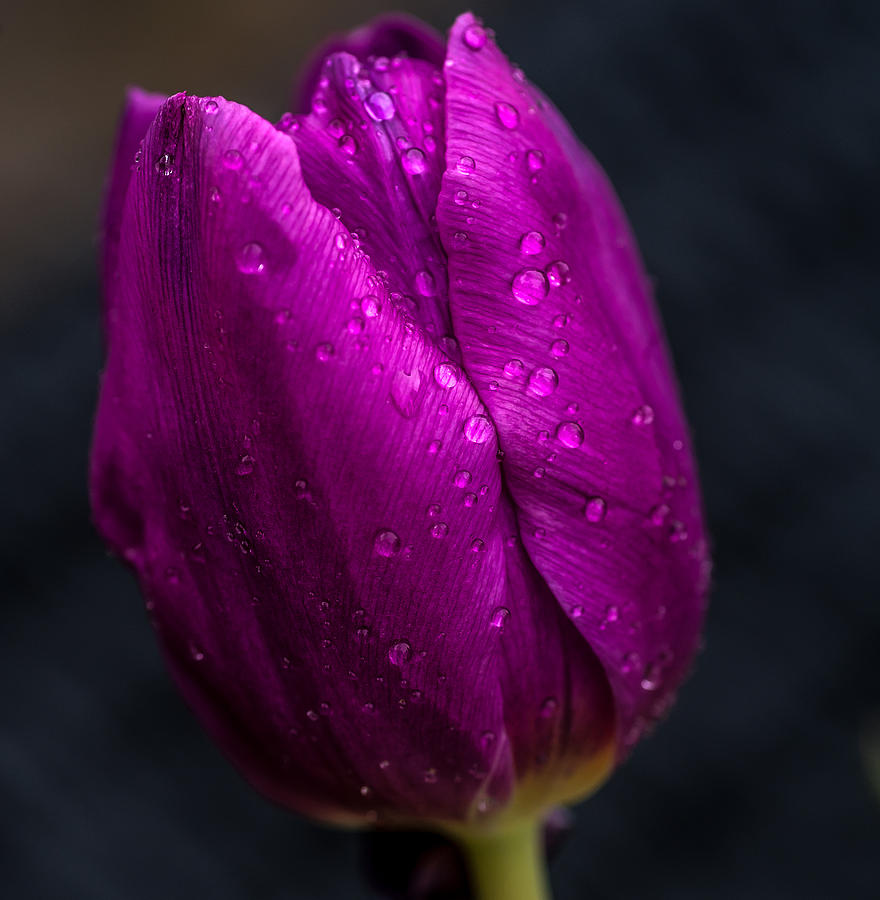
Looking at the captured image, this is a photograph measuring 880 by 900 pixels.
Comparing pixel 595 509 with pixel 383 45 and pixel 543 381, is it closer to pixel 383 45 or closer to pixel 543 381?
pixel 543 381

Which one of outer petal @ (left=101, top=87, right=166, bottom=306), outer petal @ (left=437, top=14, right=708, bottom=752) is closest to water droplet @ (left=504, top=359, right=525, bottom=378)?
outer petal @ (left=437, top=14, right=708, bottom=752)

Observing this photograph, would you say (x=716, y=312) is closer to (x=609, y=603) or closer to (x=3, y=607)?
(x=3, y=607)

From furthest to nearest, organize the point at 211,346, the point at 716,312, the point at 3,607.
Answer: the point at 716,312, the point at 3,607, the point at 211,346

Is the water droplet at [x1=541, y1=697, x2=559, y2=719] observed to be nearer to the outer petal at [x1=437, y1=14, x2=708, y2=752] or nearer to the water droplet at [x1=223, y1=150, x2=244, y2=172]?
the outer petal at [x1=437, y1=14, x2=708, y2=752]

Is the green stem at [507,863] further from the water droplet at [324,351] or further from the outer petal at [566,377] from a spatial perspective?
the water droplet at [324,351]

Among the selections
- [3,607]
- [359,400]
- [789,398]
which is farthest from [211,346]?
[789,398]

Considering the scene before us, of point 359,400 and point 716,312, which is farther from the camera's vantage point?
point 716,312

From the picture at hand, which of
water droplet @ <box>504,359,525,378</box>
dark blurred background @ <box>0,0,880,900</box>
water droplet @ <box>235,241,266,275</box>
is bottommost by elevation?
dark blurred background @ <box>0,0,880,900</box>
